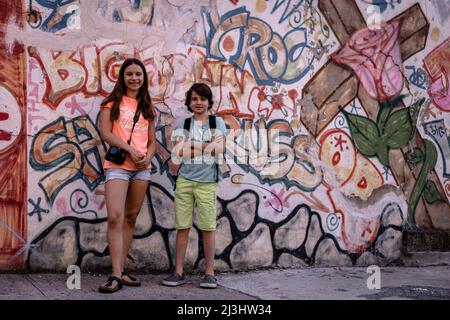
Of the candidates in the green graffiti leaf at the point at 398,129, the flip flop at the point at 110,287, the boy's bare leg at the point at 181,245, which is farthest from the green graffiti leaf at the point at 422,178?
the flip flop at the point at 110,287

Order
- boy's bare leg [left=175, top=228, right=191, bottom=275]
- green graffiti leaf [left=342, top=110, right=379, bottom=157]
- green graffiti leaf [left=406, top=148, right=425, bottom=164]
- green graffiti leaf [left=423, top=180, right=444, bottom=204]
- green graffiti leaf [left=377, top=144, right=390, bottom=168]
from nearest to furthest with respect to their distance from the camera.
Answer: boy's bare leg [left=175, top=228, right=191, bottom=275] < green graffiti leaf [left=342, top=110, right=379, bottom=157] < green graffiti leaf [left=377, top=144, right=390, bottom=168] < green graffiti leaf [left=406, top=148, right=425, bottom=164] < green graffiti leaf [left=423, top=180, right=444, bottom=204]

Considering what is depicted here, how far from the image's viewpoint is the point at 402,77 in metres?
6.84

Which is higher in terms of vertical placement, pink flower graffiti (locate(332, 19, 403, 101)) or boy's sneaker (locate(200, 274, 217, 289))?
pink flower graffiti (locate(332, 19, 403, 101))

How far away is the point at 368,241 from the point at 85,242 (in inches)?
127

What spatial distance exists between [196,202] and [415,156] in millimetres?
3112

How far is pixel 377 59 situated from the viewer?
21.9 ft

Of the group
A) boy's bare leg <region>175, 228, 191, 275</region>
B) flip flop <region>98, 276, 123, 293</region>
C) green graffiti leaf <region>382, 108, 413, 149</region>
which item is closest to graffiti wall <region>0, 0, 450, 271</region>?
green graffiti leaf <region>382, 108, 413, 149</region>

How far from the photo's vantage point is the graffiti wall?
5.14 meters

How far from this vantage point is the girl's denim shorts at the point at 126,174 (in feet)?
15.8

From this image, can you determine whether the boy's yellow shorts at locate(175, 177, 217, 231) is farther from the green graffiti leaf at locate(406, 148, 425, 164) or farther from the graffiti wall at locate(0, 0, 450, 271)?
the green graffiti leaf at locate(406, 148, 425, 164)

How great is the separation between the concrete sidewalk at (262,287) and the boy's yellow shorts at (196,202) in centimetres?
57

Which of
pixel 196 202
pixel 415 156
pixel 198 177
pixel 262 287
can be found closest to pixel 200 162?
pixel 198 177
